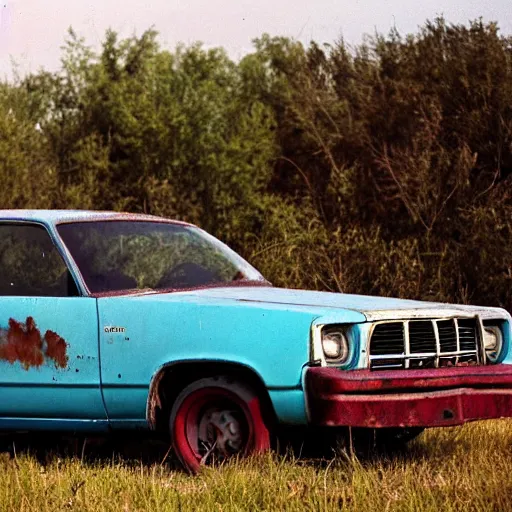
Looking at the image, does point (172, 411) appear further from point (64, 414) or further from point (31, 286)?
point (31, 286)

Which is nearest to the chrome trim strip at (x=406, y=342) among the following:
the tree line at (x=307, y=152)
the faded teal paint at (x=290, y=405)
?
the faded teal paint at (x=290, y=405)

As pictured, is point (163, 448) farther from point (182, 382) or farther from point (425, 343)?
point (425, 343)

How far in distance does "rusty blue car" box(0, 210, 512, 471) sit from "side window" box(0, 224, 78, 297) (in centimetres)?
1

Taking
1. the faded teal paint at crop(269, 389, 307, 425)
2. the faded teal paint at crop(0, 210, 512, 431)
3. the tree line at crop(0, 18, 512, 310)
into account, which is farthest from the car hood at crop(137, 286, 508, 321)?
the tree line at crop(0, 18, 512, 310)

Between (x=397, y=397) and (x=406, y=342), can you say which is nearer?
(x=397, y=397)

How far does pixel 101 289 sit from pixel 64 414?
2.28 feet

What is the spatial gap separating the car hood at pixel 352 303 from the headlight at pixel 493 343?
0.11 meters

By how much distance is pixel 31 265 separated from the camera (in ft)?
23.8

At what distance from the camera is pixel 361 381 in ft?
19.9

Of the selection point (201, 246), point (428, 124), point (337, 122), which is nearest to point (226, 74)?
point (337, 122)

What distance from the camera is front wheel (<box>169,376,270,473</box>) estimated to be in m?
6.36

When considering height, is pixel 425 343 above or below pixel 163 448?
above

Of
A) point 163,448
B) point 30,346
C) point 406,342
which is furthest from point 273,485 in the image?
point 163,448

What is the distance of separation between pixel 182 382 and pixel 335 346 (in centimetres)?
92
